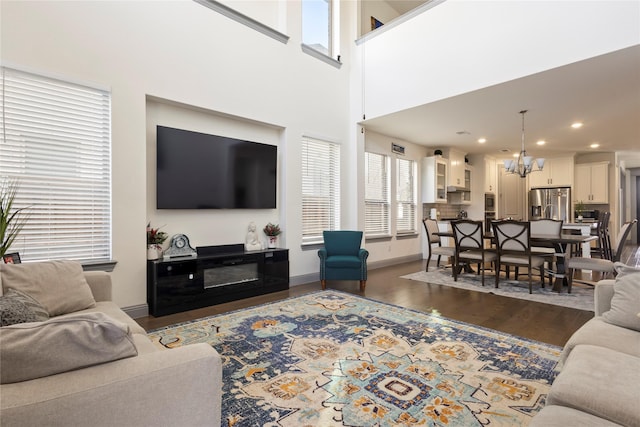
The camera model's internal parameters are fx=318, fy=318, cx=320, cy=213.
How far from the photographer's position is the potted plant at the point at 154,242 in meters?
3.59

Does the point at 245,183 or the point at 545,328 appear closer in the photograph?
the point at 545,328

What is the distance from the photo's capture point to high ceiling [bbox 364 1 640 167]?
383 centimetres

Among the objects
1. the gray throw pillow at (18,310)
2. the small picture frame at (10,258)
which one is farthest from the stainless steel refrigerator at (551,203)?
the small picture frame at (10,258)

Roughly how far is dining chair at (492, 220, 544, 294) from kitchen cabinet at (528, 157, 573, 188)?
522 cm

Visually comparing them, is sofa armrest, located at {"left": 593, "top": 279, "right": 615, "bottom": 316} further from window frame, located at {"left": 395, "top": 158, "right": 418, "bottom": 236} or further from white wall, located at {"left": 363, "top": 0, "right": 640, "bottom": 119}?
window frame, located at {"left": 395, "top": 158, "right": 418, "bottom": 236}

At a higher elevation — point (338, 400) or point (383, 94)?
point (383, 94)

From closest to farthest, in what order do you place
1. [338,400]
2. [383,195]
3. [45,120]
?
[338,400] < [45,120] < [383,195]

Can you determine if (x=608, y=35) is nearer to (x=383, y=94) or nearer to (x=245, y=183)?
(x=383, y=94)

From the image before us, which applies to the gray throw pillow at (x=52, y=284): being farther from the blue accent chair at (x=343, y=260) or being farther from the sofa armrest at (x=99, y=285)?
the blue accent chair at (x=343, y=260)

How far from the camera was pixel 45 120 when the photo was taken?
2982 mm

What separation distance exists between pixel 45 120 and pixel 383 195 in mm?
5461

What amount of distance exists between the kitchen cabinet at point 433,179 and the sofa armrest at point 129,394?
7.19 meters

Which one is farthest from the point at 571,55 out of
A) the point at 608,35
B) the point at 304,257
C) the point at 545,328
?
the point at 304,257

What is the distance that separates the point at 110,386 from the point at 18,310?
990 mm
